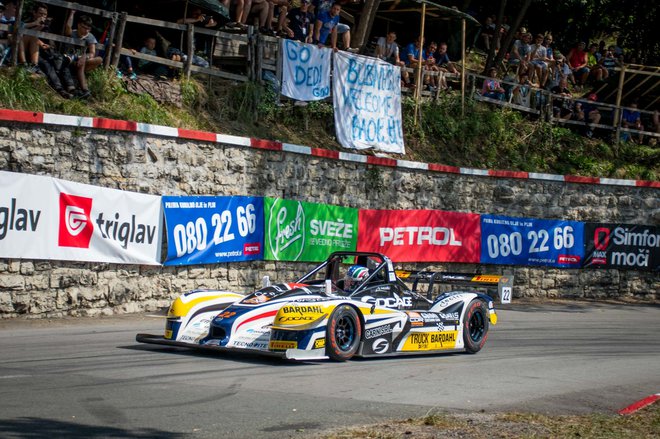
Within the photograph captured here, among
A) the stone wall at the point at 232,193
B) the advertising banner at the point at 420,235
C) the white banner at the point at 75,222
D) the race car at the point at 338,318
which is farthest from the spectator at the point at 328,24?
the race car at the point at 338,318

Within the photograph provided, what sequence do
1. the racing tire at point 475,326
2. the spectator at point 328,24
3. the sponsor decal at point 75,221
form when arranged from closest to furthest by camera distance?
the racing tire at point 475,326 → the sponsor decal at point 75,221 → the spectator at point 328,24

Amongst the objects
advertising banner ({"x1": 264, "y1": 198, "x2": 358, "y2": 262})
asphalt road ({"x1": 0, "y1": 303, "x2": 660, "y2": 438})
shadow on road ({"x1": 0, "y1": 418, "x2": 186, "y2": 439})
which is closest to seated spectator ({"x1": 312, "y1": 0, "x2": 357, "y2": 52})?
advertising banner ({"x1": 264, "y1": 198, "x2": 358, "y2": 262})

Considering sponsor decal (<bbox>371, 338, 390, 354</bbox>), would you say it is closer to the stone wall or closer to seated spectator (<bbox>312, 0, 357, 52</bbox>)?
the stone wall

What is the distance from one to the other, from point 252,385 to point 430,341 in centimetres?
378

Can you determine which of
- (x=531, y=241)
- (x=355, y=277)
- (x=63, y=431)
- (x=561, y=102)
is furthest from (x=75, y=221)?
(x=561, y=102)

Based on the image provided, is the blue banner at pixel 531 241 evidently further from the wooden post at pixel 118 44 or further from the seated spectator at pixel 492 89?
the wooden post at pixel 118 44

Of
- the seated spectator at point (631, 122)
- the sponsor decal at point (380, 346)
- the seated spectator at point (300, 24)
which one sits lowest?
the sponsor decal at point (380, 346)

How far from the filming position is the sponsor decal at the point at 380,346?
36.3 ft

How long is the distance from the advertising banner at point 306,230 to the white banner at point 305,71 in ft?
8.36

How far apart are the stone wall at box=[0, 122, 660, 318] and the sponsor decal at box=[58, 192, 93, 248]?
0.37 meters

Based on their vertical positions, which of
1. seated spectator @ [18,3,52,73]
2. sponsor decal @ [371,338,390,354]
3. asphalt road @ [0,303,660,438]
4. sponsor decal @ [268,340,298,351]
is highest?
seated spectator @ [18,3,52,73]

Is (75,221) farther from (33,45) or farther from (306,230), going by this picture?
(306,230)

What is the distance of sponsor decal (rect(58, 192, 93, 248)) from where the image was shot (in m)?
13.6

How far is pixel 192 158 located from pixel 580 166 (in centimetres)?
1318
